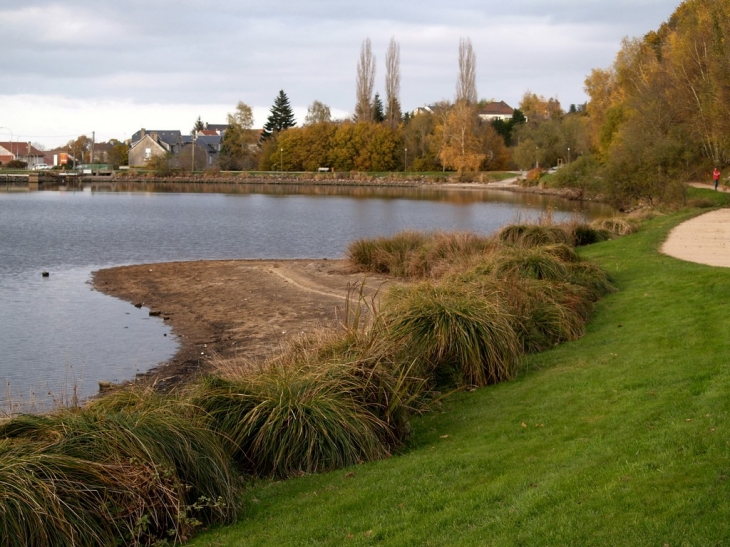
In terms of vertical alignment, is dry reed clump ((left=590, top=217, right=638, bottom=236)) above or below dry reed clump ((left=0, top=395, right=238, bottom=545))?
above

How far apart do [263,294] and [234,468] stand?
1410 centimetres

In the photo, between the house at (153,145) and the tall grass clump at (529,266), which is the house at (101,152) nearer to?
the house at (153,145)

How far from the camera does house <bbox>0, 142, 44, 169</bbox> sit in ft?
508

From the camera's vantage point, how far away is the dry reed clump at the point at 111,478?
5.53 m

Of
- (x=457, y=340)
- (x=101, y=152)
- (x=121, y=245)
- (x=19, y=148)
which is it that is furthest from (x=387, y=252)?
(x=19, y=148)

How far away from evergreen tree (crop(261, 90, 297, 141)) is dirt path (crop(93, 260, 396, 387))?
9404 centimetres

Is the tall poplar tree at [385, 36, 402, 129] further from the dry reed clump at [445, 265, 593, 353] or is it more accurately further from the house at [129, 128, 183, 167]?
the dry reed clump at [445, 265, 593, 353]

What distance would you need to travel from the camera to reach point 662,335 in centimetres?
1102

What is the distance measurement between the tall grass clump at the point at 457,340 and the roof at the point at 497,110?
511 feet

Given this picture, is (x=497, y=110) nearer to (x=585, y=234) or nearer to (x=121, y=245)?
(x=121, y=245)

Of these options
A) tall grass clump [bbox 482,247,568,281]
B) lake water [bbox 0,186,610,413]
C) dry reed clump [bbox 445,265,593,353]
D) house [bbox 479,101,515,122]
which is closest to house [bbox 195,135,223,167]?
lake water [bbox 0,186,610,413]

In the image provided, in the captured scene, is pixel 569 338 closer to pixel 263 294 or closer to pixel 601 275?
pixel 601 275

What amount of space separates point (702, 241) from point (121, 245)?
24.0 m

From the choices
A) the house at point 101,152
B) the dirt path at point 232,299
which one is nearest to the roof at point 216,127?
the house at point 101,152
